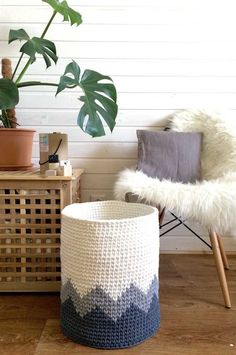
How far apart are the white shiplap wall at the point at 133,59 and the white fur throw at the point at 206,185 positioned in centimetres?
15

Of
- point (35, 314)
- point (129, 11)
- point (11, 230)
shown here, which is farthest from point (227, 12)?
point (35, 314)

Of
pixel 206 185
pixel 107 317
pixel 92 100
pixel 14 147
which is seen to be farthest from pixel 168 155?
pixel 107 317

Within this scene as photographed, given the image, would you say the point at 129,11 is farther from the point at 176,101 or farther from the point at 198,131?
the point at 198,131

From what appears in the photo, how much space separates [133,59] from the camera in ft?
5.98

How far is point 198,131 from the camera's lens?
5.74 feet

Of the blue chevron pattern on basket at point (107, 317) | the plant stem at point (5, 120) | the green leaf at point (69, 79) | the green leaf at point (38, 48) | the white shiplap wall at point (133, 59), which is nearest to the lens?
the blue chevron pattern on basket at point (107, 317)

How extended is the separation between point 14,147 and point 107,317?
0.88 m

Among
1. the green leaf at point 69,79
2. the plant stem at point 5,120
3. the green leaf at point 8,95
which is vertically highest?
the green leaf at point 69,79

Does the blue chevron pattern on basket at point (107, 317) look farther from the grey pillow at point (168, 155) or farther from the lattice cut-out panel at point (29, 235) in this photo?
the grey pillow at point (168, 155)

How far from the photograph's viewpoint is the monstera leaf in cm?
139

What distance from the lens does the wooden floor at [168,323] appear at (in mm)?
1072

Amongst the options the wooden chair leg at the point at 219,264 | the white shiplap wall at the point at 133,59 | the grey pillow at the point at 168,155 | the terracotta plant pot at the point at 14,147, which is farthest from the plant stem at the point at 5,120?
the wooden chair leg at the point at 219,264

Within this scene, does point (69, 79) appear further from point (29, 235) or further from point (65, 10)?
point (29, 235)

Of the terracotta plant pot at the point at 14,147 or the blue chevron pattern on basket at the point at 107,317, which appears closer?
the blue chevron pattern on basket at the point at 107,317
